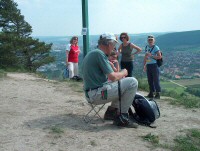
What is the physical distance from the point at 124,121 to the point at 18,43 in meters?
14.3

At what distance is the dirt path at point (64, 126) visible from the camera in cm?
439

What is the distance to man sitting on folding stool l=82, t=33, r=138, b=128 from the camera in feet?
16.4

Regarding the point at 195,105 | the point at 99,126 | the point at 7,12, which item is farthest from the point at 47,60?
the point at 99,126

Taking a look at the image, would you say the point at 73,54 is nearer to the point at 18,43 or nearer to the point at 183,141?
the point at 183,141

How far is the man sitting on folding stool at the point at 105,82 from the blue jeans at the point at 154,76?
9.17 ft

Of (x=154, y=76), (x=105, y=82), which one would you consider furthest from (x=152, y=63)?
(x=105, y=82)

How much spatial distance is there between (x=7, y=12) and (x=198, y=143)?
15.6 meters

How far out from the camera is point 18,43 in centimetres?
1842

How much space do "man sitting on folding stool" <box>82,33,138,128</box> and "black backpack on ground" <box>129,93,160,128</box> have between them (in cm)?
37

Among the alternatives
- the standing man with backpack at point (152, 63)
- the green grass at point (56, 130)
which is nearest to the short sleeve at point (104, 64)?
the green grass at point (56, 130)

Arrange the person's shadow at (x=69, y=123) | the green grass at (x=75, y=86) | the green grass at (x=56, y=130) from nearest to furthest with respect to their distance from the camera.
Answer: the green grass at (x=56, y=130) → the person's shadow at (x=69, y=123) → the green grass at (x=75, y=86)

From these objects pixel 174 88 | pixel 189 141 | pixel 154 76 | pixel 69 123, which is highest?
pixel 154 76

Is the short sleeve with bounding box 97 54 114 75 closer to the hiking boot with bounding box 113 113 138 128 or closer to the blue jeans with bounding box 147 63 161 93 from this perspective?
the hiking boot with bounding box 113 113 138 128

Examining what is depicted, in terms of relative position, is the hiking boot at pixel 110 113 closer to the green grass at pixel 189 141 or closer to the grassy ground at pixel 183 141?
the grassy ground at pixel 183 141
